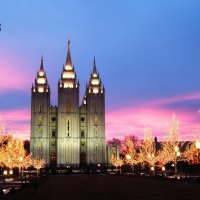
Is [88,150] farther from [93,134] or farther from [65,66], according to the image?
[65,66]

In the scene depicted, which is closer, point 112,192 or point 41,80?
point 112,192

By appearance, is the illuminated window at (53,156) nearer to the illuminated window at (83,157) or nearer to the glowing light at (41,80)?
the illuminated window at (83,157)

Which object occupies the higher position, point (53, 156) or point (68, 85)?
point (68, 85)

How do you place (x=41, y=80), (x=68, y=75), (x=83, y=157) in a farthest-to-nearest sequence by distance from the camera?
(x=41, y=80)
(x=68, y=75)
(x=83, y=157)

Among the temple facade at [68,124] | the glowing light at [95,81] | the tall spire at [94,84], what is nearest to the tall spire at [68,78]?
the temple facade at [68,124]

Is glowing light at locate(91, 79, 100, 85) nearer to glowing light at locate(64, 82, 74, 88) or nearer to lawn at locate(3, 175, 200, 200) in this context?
glowing light at locate(64, 82, 74, 88)

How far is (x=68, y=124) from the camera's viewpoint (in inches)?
4321

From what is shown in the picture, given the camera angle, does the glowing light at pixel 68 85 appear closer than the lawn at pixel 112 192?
No

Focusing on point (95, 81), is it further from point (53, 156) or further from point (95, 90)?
point (53, 156)

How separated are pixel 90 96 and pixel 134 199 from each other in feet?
311

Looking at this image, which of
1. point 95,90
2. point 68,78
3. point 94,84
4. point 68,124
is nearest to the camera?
point 68,124

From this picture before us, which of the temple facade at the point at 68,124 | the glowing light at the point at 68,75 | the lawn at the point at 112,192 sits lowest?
the lawn at the point at 112,192

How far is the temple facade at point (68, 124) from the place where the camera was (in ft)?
354

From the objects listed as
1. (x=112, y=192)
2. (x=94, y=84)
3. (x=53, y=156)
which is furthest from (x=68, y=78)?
(x=112, y=192)
